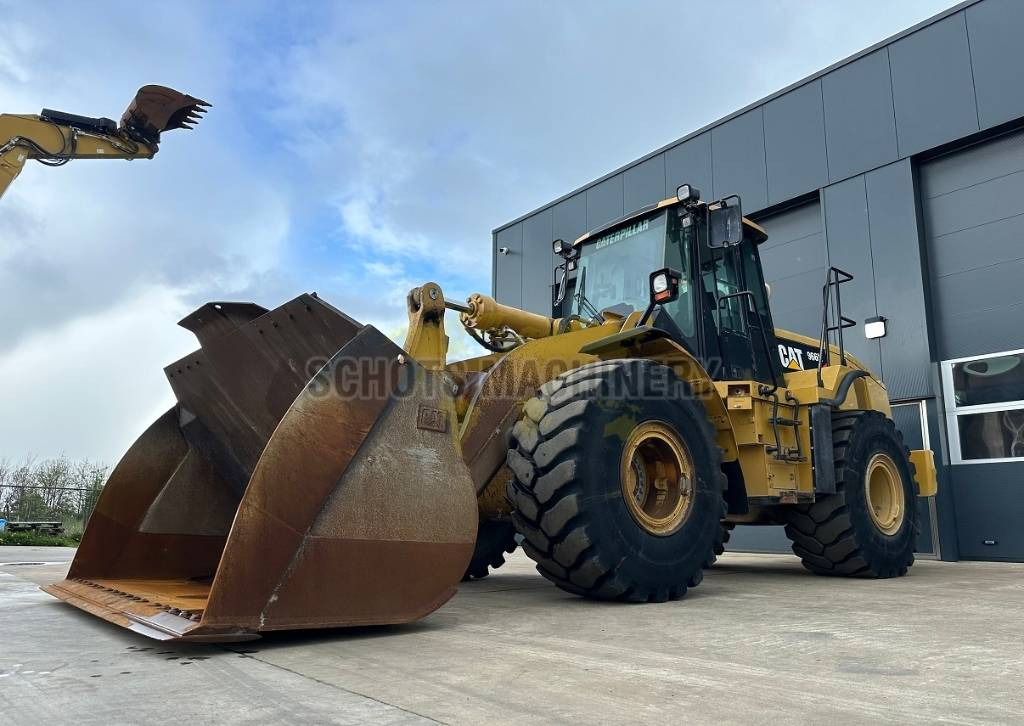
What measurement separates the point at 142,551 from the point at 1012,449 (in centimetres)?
920

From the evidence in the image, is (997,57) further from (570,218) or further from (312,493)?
(312,493)

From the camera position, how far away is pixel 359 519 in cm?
332

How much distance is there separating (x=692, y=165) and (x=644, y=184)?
40.0 inches

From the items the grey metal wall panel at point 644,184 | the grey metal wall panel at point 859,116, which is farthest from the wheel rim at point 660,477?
the grey metal wall panel at point 644,184

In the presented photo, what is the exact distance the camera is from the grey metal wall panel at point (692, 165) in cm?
1251

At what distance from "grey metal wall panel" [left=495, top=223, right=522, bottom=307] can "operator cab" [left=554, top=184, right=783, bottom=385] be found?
31.6 feet

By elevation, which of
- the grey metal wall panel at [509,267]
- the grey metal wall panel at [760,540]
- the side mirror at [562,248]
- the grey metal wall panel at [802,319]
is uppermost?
the grey metal wall panel at [509,267]

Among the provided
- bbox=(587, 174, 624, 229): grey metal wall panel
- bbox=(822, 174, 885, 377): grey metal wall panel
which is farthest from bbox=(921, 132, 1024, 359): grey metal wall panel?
bbox=(587, 174, 624, 229): grey metal wall panel

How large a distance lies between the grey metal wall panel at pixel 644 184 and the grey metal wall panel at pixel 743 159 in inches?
42.4

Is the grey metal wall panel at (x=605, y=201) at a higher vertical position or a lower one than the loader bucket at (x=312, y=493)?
higher

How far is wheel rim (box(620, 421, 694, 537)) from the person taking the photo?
4512 millimetres

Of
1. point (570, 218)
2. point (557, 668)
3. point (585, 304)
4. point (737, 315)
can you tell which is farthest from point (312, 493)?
point (570, 218)

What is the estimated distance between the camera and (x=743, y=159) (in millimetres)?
12016

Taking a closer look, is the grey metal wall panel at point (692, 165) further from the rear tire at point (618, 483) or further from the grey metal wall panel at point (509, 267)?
the rear tire at point (618, 483)
